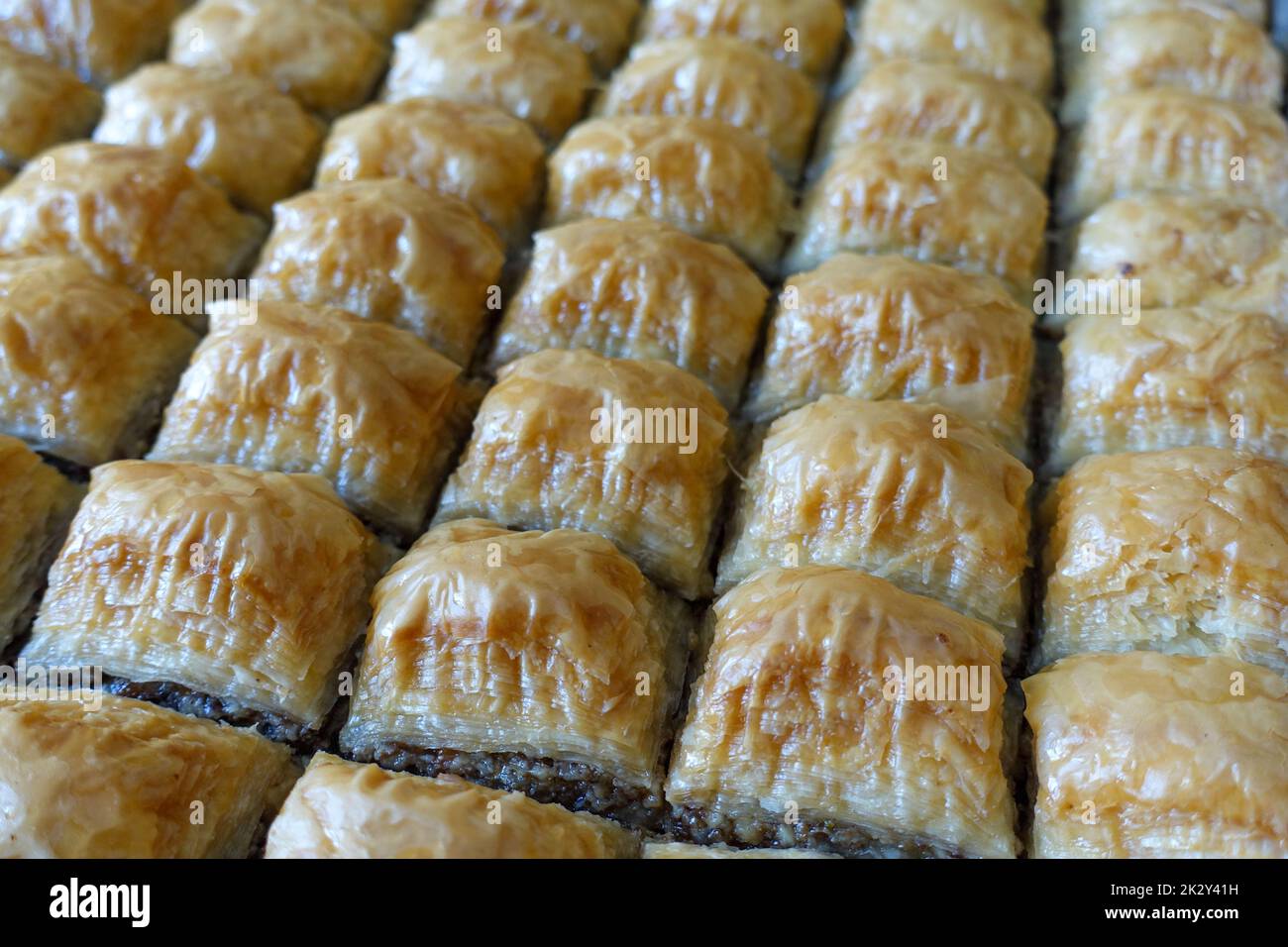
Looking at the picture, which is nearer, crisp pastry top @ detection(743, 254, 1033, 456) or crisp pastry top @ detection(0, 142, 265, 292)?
crisp pastry top @ detection(743, 254, 1033, 456)

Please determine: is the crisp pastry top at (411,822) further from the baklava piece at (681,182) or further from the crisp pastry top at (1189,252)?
the crisp pastry top at (1189,252)

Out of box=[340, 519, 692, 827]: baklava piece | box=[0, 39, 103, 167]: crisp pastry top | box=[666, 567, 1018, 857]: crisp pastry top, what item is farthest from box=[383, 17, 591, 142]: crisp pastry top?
box=[666, 567, 1018, 857]: crisp pastry top

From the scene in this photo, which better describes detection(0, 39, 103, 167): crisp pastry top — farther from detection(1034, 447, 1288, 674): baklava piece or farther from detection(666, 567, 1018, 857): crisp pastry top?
detection(1034, 447, 1288, 674): baklava piece

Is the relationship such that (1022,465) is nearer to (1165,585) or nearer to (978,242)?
(1165,585)

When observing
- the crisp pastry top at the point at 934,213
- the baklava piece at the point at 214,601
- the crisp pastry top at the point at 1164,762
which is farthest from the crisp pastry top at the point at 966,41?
the baklava piece at the point at 214,601

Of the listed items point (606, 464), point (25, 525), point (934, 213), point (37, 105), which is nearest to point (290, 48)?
point (37, 105)

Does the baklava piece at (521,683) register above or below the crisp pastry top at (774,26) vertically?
below
